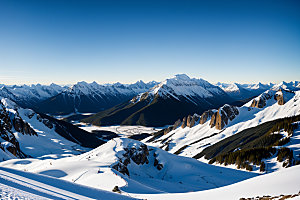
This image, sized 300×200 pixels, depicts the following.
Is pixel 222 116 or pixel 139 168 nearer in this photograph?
pixel 139 168

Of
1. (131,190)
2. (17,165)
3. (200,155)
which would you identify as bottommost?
(200,155)

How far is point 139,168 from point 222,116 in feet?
390

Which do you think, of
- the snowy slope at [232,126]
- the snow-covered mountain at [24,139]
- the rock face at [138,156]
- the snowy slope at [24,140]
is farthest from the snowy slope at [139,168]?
the snowy slope at [232,126]

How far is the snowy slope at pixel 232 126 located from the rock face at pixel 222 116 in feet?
8.66

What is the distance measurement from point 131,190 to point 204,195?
1132 centimetres

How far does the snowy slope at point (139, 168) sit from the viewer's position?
139ft

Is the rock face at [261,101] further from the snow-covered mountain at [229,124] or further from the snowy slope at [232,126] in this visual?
the snowy slope at [232,126]

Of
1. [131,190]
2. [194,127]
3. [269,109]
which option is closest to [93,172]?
[131,190]

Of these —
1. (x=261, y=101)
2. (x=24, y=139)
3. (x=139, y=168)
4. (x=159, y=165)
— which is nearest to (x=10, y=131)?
(x=24, y=139)

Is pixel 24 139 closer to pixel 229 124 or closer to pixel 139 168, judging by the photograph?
pixel 139 168

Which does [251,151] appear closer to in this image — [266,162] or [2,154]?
[266,162]

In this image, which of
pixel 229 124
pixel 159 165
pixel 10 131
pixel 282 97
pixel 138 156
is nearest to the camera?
pixel 138 156

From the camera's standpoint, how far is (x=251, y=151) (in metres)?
73.2

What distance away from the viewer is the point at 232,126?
149 meters
